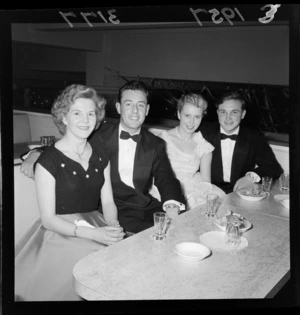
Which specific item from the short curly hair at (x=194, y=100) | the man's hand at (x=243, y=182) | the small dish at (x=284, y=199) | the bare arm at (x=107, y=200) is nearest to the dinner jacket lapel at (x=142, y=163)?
the bare arm at (x=107, y=200)

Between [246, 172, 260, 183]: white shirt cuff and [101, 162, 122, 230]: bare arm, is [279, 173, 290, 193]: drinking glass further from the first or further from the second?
[101, 162, 122, 230]: bare arm

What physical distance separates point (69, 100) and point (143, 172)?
68cm

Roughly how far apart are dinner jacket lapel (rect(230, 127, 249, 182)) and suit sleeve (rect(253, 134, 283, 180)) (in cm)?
10

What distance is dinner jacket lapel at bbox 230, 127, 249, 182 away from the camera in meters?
2.55

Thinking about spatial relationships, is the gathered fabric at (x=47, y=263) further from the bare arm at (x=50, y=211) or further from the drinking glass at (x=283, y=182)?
the drinking glass at (x=283, y=182)

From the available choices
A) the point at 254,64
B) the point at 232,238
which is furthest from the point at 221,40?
the point at 232,238

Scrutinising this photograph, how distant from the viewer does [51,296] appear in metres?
1.80

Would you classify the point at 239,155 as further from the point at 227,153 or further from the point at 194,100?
the point at 194,100

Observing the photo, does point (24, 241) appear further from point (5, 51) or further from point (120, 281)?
point (5, 51)

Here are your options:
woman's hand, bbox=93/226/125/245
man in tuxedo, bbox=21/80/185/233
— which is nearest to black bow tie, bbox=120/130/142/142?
man in tuxedo, bbox=21/80/185/233

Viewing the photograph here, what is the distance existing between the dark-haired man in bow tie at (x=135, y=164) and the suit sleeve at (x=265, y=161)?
637 mm

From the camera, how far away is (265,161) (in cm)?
262

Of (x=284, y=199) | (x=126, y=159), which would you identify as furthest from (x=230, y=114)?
(x=126, y=159)

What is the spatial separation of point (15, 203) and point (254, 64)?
1557mm
